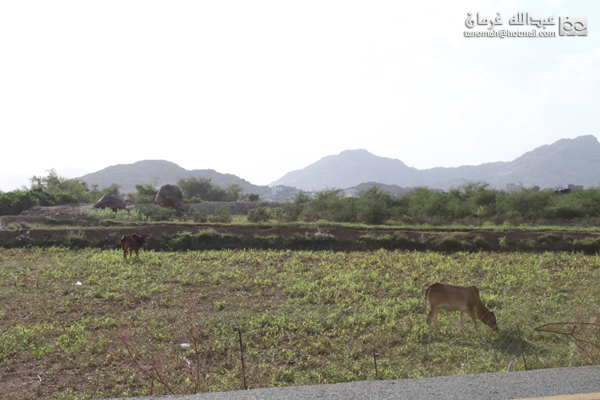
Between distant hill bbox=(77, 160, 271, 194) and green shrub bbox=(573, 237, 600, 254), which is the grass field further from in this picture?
distant hill bbox=(77, 160, 271, 194)

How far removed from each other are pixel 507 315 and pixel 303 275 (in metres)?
4.77

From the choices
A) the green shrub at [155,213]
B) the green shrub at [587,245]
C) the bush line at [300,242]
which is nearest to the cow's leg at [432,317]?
the bush line at [300,242]

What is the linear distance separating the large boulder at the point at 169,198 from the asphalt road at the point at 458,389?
28.0 metres

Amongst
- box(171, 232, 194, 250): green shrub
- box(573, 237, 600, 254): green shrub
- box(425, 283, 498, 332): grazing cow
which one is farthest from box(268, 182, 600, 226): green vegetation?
box(425, 283, 498, 332): grazing cow

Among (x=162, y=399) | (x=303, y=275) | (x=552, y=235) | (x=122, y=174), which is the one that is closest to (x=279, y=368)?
(x=162, y=399)

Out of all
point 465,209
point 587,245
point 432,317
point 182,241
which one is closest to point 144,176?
point 465,209

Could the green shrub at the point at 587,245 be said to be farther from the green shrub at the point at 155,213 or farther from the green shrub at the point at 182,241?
the green shrub at the point at 155,213

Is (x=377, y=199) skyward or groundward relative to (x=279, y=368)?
skyward

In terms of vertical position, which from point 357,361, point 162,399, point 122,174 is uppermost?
point 122,174

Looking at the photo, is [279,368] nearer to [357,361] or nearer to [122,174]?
[357,361]

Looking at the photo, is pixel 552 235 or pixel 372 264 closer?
pixel 372 264

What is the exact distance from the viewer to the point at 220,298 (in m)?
8.15

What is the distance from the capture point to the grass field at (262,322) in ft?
15.7

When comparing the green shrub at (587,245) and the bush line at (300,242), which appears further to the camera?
the bush line at (300,242)
